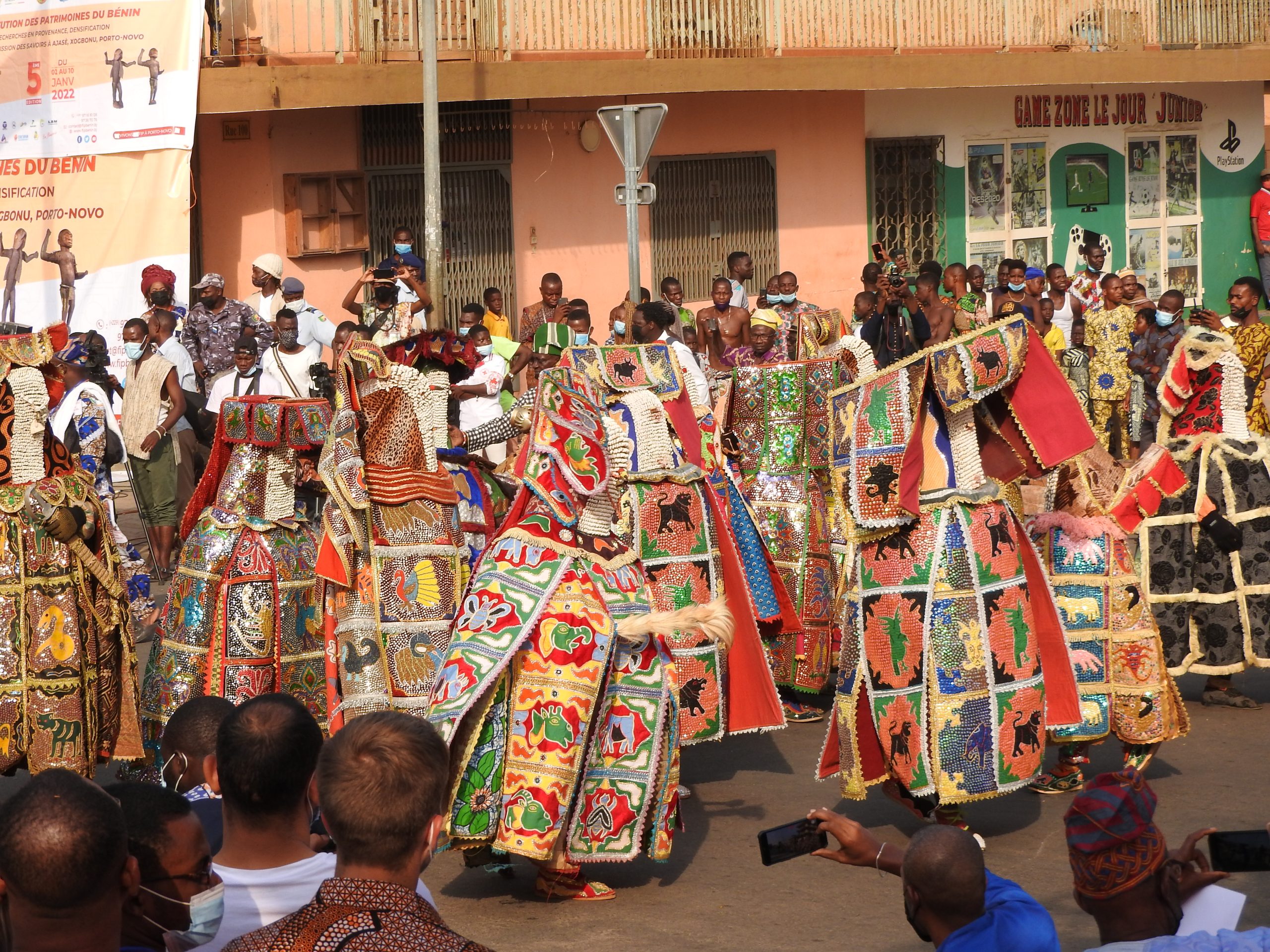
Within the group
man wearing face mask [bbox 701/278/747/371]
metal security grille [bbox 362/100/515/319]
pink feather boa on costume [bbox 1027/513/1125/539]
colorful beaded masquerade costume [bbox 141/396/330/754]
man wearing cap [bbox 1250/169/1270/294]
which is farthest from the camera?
man wearing cap [bbox 1250/169/1270/294]

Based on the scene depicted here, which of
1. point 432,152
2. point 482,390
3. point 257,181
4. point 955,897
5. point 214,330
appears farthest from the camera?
point 257,181

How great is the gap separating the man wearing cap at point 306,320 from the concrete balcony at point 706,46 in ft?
7.98

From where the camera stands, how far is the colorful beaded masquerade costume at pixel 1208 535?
334 inches

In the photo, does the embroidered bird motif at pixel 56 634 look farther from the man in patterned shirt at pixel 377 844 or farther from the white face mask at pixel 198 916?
the man in patterned shirt at pixel 377 844

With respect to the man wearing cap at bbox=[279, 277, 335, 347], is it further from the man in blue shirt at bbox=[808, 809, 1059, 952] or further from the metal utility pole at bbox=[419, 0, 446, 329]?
the man in blue shirt at bbox=[808, 809, 1059, 952]

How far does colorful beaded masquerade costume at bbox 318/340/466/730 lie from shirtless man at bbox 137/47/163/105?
8.90 metres

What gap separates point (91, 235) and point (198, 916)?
13164 mm

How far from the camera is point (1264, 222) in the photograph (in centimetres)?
2561

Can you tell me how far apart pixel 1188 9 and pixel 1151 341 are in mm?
10809

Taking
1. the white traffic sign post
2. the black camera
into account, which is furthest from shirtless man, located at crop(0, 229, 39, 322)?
the white traffic sign post

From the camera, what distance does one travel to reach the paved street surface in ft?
19.4

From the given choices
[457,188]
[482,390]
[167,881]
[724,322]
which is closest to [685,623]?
[167,881]

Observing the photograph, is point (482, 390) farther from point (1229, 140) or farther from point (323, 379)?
point (1229, 140)

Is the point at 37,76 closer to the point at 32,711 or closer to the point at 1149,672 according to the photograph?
the point at 32,711
